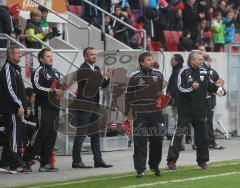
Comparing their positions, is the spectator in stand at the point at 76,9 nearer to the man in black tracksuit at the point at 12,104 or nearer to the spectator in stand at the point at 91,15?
the spectator in stand at the point at 91,15

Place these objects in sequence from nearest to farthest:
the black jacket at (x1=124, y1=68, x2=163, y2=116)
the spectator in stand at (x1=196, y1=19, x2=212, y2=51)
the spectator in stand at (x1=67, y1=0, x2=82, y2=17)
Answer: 1. the black jacket at (x1=124, y1=68, x2=163, y2=116)
2. the spectator in stand at (x1=67, y1=0, x2=82, y2=17)
3. the spectator in stand at (x1=196, y1=19, x2=212, y2=51)

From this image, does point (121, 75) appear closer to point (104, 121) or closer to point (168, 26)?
point (104, 121)

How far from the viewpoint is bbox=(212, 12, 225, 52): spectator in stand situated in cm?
2675

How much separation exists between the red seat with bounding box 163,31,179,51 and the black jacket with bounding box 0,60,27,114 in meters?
11.4

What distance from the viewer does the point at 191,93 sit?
1468 centimetres

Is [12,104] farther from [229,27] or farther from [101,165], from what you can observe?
[229,27]

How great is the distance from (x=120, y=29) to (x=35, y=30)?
5.22 meters

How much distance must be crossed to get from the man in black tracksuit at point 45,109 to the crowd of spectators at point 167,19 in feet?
29.6

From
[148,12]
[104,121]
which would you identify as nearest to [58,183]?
[104,121]

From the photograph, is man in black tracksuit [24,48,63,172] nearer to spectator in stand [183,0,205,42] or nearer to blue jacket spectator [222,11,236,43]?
spectator in stand [183,0,205,42]

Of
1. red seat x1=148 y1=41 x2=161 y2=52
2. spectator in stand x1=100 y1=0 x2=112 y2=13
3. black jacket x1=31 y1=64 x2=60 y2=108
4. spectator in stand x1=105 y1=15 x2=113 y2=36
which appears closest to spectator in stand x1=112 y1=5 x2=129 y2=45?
spectator in stand x1=105 y1=15 x2=113 y2=36

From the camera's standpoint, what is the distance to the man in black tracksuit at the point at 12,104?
14.1 m

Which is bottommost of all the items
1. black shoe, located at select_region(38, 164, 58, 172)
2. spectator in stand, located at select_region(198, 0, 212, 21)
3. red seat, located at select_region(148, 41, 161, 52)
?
black shoe, located at select_region(38, 164, 58, 172)

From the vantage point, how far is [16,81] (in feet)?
46.5
